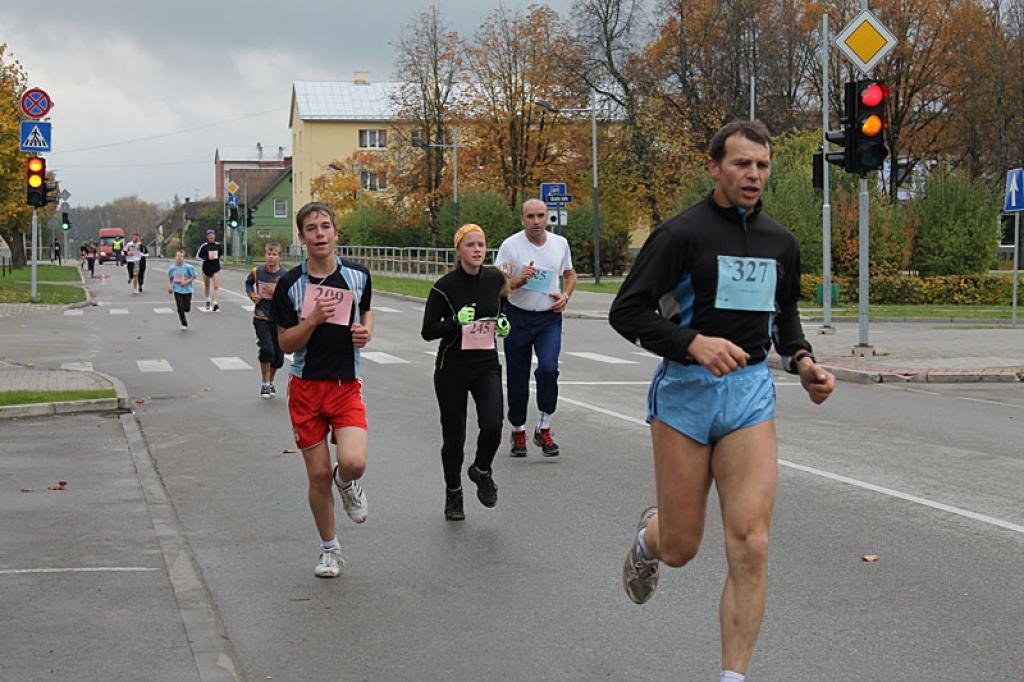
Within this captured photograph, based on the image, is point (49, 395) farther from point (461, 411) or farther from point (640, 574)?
point (640, 574)

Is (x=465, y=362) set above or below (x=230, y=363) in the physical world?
above

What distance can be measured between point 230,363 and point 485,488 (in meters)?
12.4

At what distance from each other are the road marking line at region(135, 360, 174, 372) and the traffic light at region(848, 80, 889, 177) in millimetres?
9704

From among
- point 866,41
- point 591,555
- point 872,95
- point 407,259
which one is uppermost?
point 866,41

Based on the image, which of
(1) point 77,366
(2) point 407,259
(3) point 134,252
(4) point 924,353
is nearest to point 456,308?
(1) point 77,366

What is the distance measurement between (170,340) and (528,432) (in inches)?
548

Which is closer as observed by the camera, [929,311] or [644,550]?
[644,550]

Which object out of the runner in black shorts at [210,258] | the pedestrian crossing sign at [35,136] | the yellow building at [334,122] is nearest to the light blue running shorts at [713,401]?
the pedestrian crossing sign at [35,136]

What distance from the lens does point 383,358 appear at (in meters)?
21.1

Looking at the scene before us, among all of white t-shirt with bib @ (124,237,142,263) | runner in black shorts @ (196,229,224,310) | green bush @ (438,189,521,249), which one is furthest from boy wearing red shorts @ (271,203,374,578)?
green bush @ (438,189,521,249)

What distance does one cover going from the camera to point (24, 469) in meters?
10.2

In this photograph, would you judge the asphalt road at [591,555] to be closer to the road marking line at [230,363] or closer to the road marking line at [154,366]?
the road marking line at [154,366]

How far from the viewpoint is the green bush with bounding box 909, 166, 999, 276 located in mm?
38281

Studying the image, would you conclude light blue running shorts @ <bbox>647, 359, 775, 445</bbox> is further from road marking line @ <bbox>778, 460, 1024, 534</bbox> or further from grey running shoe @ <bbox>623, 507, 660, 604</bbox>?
road marking line @ <bbox>778, 460, 1024, 534</bbox>
